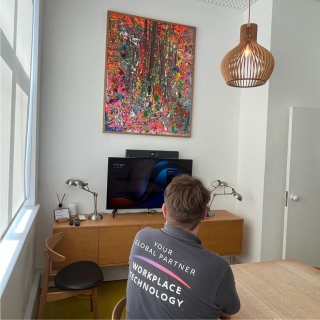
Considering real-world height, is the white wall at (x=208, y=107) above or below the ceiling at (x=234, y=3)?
below

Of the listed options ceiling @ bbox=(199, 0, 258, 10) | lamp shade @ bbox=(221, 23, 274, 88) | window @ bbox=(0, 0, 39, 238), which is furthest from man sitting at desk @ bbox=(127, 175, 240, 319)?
ceiling @ bbox=(199, 0, 258, 10)

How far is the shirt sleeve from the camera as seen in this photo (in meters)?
1.00

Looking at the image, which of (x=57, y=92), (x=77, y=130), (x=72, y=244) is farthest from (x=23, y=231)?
(x=57, y=92)

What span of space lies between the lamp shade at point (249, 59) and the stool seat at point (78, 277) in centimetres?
196

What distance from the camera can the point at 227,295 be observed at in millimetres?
1019

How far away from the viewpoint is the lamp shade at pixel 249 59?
1746mm

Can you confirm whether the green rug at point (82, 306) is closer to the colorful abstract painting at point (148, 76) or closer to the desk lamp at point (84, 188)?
the desk lamp at point (84, 188)

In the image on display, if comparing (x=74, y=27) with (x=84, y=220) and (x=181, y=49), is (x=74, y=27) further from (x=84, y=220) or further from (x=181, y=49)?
(x=84, y=220)

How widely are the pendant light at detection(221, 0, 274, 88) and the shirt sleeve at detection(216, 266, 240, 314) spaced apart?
54.4 inches

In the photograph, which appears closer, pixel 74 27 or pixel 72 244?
pixel 72 244

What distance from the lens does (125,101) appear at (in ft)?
9.63

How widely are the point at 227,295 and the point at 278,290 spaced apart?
0.51 metres

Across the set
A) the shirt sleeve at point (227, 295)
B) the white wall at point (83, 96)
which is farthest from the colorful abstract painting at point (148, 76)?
the shirt sleeve at point (227, 295)

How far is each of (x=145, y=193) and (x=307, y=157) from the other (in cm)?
197
